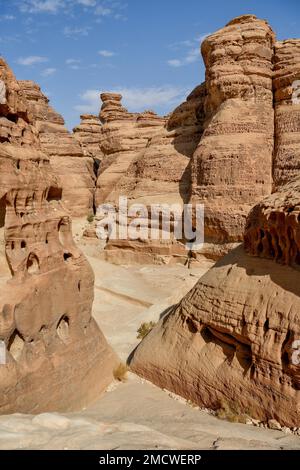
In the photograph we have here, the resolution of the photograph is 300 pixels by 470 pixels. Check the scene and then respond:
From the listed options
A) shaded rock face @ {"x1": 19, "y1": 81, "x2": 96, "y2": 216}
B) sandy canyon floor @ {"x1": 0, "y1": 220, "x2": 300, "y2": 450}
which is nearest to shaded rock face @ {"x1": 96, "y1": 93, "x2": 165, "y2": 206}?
shaded rock face @ {"x1": 19, "y1": 81, "x2": 96, "y2": 216}

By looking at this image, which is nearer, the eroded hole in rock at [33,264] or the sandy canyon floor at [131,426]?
the sandy canyon floor at [131,426]

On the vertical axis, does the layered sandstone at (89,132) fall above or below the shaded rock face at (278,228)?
above

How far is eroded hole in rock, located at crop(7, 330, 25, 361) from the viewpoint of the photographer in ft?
17.2

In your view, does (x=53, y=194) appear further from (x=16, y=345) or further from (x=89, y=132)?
(x=89, y=132)

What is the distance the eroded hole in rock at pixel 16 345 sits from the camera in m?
5.24

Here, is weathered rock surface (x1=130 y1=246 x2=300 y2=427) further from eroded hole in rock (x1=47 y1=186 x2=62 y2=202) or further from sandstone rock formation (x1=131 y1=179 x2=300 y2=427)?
eroded hole in rock (x1=47 y1=186 x2=62 y2=202)

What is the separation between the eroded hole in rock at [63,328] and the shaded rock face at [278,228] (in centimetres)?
396

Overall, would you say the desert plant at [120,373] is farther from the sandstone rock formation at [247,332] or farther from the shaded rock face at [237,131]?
the shaded rock face at [237,131]

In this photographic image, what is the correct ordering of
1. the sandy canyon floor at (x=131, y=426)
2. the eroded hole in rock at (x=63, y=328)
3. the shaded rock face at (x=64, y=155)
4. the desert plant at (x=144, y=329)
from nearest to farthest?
the sandy canyon floor at (x=131, y=426), the eroded hole in rock at (x=63, y=328), the desert plant at (x=144, y=329), the shaded rock face at (x=64, y=155)

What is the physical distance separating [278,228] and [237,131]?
39.5ft

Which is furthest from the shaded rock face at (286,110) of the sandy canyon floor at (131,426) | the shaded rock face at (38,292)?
the shaded rock face at (38,292)

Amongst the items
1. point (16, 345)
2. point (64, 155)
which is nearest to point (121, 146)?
point (64, 155)

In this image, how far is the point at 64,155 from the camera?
2962 centimetres
